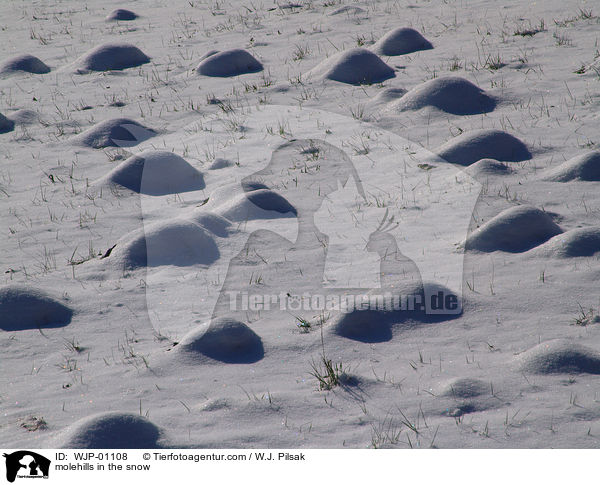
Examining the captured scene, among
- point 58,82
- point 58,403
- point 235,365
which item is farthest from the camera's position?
point 58,82

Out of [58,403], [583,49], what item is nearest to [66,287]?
[58,403]

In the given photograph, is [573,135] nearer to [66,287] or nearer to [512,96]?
[512,96]

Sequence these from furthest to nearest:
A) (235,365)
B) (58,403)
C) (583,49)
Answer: (583,49) → (235,365) → (58,403)

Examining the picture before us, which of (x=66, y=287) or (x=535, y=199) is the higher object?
(x=535, y=199)

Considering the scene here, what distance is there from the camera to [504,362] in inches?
145

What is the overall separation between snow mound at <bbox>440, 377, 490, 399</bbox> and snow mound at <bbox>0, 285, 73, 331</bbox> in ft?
8.61

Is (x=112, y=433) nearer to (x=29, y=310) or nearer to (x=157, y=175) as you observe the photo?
(x=29, y=310)

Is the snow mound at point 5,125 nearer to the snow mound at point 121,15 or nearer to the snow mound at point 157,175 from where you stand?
the snow mound at point 157,175

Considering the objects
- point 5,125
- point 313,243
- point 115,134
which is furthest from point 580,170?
point 5,125

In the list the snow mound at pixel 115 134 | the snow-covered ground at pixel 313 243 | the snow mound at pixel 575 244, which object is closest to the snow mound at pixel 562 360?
the snow-covered ground at pixel 313 243

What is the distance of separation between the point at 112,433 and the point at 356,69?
680 centimetres

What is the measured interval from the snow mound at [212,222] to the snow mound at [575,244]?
8.41 feet

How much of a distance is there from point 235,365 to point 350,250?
5.40 ft

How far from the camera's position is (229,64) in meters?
9.81
